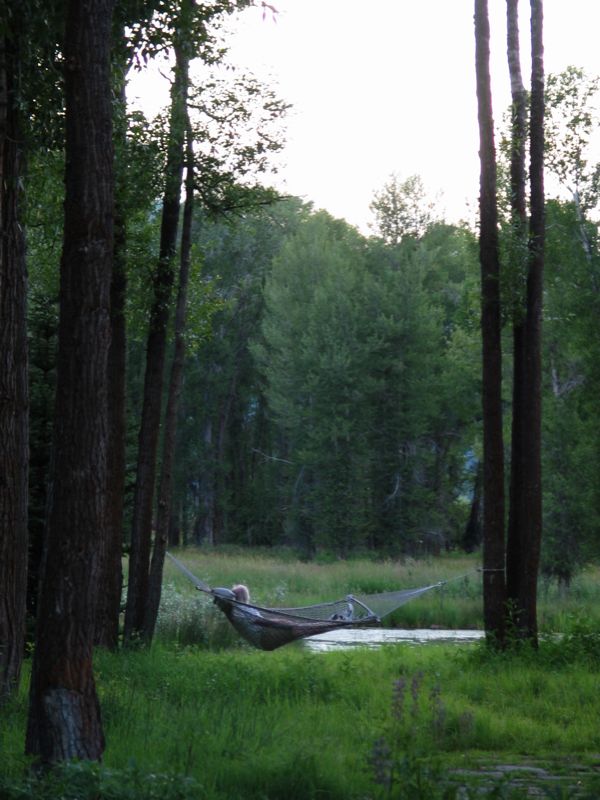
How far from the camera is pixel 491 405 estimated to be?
1336 centimetres

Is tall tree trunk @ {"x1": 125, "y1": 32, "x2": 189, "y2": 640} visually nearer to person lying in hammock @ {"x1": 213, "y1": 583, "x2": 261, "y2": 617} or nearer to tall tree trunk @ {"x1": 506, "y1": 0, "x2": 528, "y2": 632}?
person lying in hammock @ {"x1": 213, "y1": 583, "x2": 261, "y2": 617}

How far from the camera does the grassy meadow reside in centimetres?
632

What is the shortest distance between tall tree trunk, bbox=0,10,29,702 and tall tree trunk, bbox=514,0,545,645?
565 cm

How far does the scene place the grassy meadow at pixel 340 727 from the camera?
6.32 metres

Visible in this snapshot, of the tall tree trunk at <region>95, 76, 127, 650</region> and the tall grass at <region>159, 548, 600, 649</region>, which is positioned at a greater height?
the tall tree trunk at <region>95, 76, 127, 650</region>

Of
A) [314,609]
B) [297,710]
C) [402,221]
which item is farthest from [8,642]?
[402,221]

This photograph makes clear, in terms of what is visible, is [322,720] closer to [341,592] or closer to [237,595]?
[237,595]

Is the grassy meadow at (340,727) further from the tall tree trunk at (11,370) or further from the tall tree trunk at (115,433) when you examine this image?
the tall tree trunk at (11,370)

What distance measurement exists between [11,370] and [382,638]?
12.1m

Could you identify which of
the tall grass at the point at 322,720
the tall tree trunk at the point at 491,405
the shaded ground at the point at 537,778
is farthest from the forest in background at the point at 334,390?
the shaded ground at the point at 537,778

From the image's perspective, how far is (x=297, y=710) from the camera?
9.45 meters

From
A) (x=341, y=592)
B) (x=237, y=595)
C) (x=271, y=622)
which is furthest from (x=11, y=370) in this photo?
(x=341, y=592)

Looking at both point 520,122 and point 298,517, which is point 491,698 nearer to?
point 520,122

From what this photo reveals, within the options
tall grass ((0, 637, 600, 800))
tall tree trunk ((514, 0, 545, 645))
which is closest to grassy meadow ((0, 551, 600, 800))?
tall grass ((0, 637, 600, 800))
